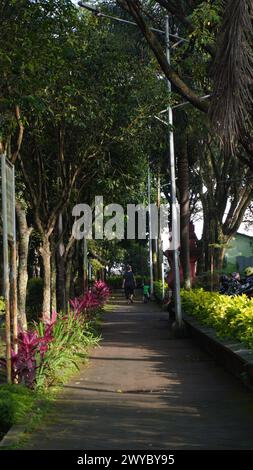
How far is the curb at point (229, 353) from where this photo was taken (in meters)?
10.4

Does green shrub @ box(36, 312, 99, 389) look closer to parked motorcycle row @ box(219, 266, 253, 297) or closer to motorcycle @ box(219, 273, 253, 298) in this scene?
motorcycle @ box(219, 273, 253, 298)

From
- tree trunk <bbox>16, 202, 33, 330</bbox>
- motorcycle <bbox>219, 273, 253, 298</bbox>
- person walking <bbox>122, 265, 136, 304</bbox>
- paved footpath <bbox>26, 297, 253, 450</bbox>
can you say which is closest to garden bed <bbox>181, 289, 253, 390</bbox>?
paved footpath <bbox>26, 297, 253, 450</bbox>

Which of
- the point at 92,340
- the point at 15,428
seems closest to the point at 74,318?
the point at 92,340

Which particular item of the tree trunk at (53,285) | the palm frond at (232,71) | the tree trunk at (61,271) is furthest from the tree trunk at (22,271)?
the palm frond at (232,71)

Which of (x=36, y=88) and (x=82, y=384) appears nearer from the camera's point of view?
(x=82, y=384)

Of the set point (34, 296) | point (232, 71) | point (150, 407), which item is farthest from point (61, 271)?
point (232, 71)

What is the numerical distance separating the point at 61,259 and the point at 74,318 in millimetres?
4774

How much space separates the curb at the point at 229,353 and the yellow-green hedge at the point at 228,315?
0.47 ft

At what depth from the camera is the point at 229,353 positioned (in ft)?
39.5

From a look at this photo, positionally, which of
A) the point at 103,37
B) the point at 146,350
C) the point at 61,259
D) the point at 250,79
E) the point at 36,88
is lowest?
the point at 146,350

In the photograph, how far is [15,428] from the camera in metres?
7.65

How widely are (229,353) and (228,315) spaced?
180 cm
